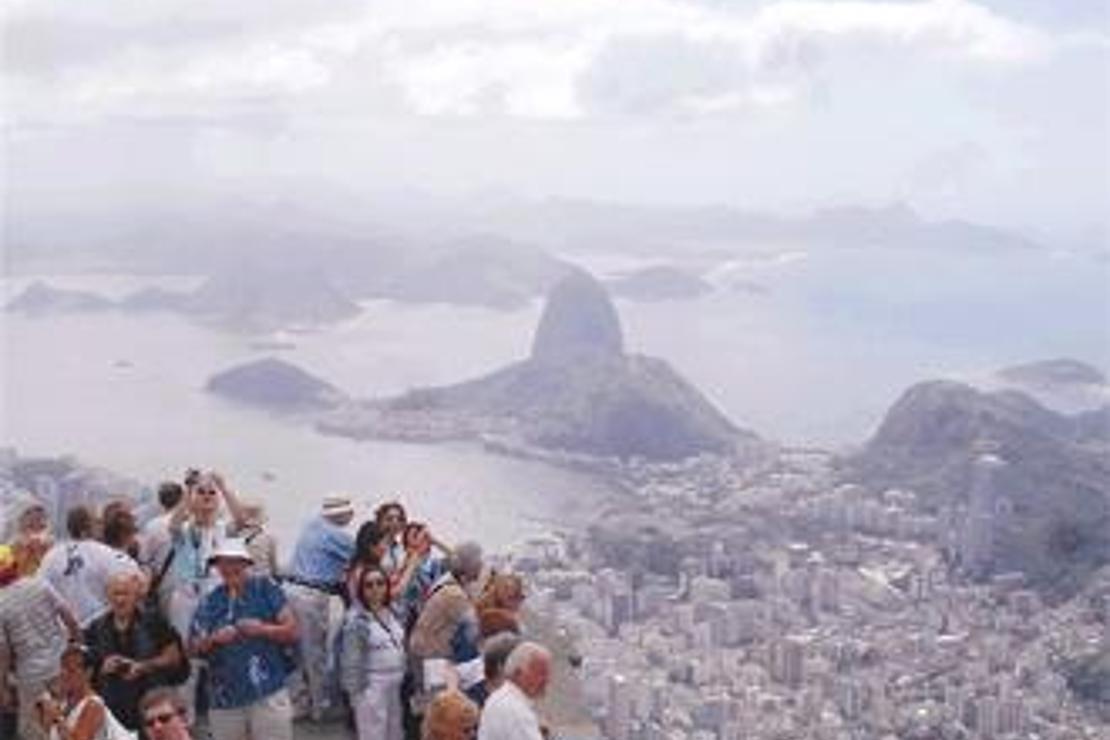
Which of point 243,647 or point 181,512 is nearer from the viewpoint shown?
point 243,647

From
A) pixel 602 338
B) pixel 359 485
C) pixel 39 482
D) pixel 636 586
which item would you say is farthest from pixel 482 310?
pixel 39 482


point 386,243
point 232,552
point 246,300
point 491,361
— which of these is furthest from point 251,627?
point 386,243

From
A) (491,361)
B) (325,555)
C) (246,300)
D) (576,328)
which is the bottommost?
(491,361)

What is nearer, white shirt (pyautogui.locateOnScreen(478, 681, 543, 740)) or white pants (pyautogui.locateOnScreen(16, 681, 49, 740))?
white shirt (pyautogui.locateOnScreen(478, 681, 543, 740))

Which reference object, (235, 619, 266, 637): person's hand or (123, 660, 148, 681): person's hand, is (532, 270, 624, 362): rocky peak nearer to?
(235, 619, 266, 637): person's hand

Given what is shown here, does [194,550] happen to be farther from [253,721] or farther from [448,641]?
[448,641]

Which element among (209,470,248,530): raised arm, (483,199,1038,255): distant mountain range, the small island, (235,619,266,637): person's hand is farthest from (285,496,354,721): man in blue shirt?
(483,199,1038,255): distant mountain range
